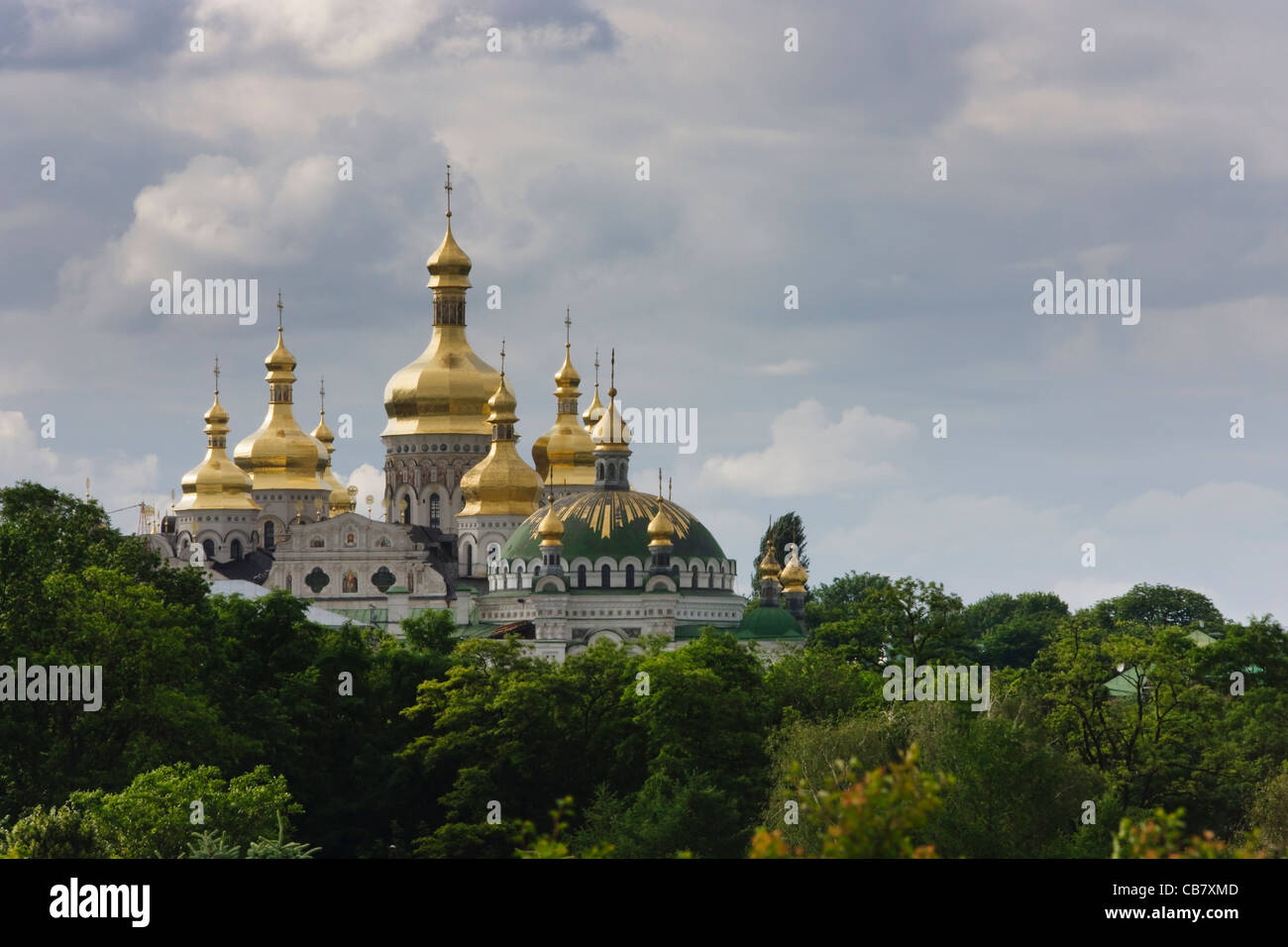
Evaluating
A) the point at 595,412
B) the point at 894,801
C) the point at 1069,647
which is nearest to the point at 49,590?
the point at 1069,647

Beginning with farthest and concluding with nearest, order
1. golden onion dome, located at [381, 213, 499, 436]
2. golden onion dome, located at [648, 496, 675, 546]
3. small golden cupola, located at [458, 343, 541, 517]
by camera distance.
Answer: golden onion dome, located at [381, 213, 499, 436] → small golden cupola, located at [458, 343, 541, 517] → golden onion dome, located at [648, 496, 675, 546]

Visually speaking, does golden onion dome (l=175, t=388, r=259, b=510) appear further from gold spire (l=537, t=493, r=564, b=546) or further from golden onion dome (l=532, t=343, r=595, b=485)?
gold spire (l=537, t=493, r=564, b=546)

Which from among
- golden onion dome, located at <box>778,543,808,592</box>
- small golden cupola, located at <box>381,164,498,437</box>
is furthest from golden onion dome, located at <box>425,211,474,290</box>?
golden onion dome, located at <box>778,543,808,592</box>

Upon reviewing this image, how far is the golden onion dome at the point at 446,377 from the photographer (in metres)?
105

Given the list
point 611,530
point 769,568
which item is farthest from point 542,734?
point 769,568

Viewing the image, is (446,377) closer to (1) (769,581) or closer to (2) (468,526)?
(2) (468,526)

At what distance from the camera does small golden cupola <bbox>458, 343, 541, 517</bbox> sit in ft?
317

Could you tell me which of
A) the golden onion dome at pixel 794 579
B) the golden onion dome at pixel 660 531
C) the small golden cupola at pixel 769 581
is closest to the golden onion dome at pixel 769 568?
the small golden cupola at pixel 769 581

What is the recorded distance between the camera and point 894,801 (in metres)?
14.7

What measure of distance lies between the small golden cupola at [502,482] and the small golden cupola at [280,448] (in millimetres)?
14351

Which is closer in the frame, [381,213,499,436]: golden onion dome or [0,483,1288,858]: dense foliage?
[0,483,1288,858]: dense foliage

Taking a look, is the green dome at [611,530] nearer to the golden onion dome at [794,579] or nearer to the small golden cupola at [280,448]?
the golden onion dome at [794,579]
